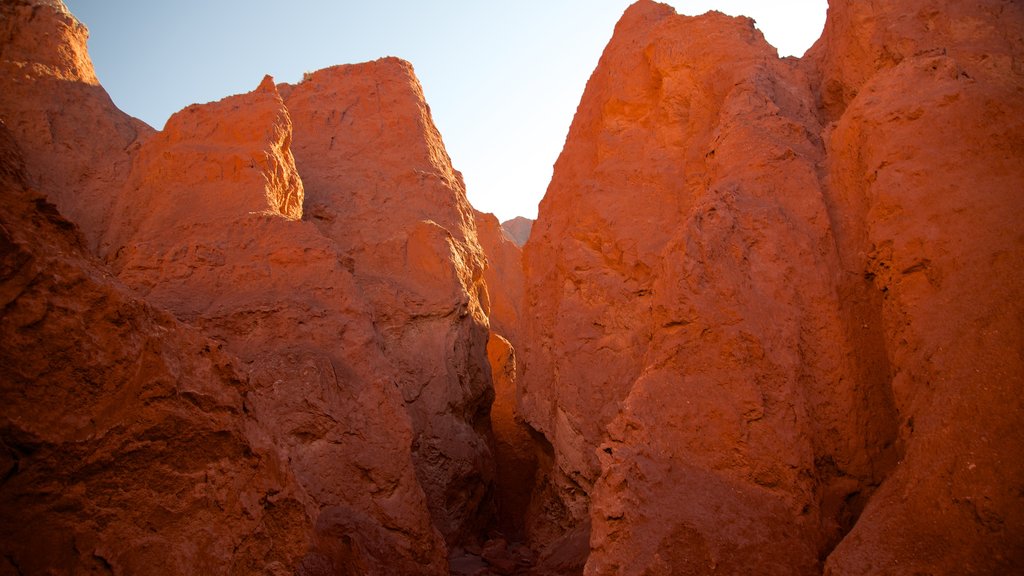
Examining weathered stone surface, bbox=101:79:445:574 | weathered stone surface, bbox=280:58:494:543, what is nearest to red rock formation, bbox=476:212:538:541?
weathered stone surface, bbox=280:58:494:543

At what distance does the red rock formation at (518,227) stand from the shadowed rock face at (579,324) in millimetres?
28813

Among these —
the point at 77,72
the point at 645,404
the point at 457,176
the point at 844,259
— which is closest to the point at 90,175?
the point at 77,72

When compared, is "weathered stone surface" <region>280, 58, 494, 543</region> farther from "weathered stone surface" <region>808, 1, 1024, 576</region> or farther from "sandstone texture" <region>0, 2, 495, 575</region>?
"weathered stone surface" <region>808, 1, 1024, 576</region>

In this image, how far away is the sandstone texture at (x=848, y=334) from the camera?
14.0 feet

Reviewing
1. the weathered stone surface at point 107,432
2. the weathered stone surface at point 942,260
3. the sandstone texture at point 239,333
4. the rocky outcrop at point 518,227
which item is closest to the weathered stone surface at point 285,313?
the sandstone texture at point 239,333

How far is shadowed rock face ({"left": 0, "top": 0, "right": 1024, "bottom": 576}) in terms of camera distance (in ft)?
11.5

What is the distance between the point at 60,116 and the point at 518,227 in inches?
1287

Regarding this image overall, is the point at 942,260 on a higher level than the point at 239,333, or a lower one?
higher

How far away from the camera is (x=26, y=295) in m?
3.17

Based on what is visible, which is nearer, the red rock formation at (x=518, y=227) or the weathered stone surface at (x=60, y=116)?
the weathered stone surface at (x=60, y=116)

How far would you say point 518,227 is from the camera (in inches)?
1688

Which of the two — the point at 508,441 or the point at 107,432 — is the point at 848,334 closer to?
the point at 107,432

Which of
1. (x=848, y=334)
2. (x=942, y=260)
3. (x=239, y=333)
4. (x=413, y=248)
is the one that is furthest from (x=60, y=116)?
(x=942, y=260)

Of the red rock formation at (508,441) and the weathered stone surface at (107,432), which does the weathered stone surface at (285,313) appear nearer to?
the weathered stone surface at (107,432)
